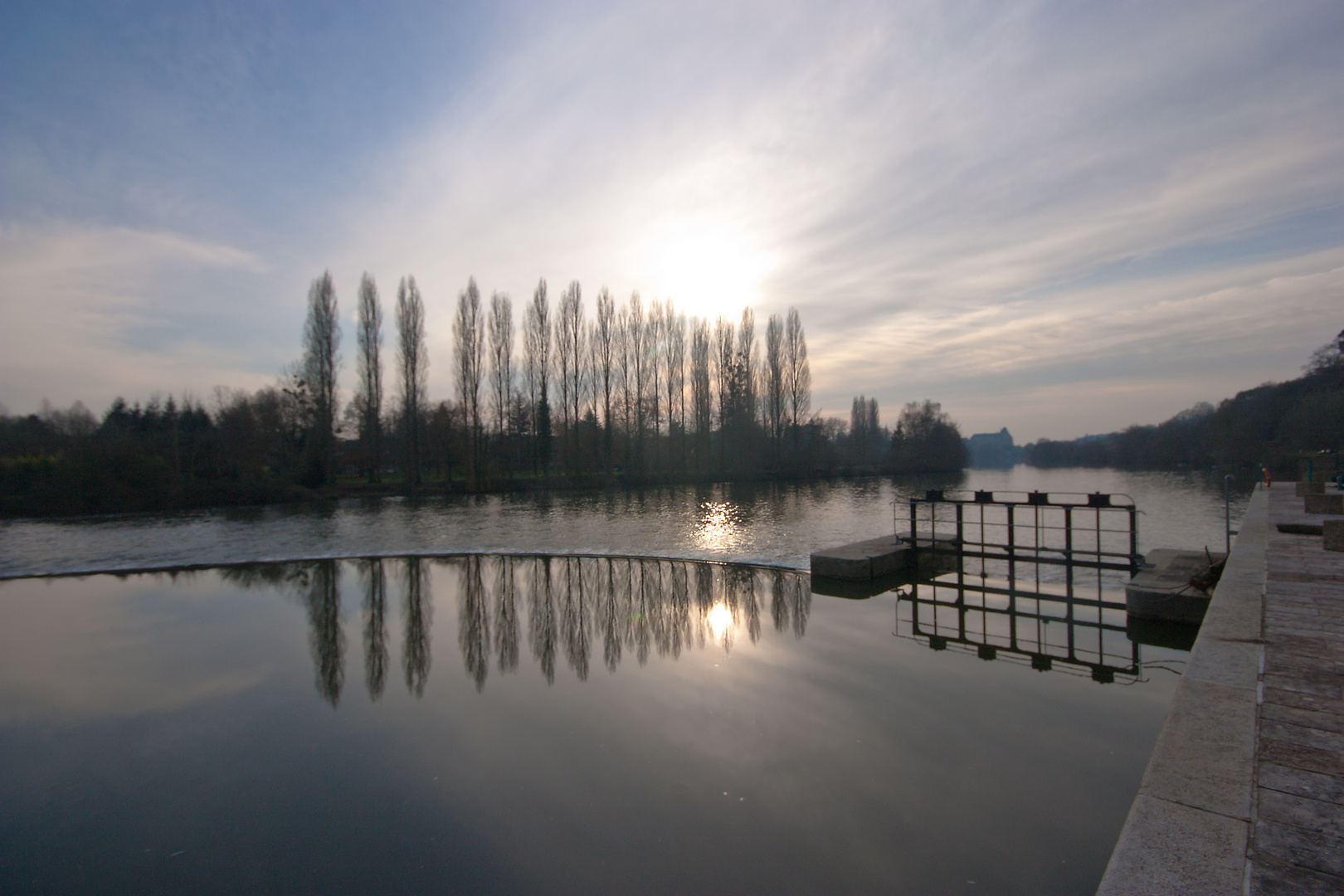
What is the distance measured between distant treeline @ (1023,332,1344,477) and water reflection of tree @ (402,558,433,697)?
118ft

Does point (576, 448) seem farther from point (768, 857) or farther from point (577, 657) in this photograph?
point (768, 857)

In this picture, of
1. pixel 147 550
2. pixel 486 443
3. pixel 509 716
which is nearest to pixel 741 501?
pixel 486 443

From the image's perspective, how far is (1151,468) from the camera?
64.2 m

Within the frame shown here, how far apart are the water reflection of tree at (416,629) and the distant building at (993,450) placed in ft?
302

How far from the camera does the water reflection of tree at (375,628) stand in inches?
300

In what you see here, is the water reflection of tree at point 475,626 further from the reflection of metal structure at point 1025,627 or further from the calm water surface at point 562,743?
the reflection of metal structure at point 1025,627

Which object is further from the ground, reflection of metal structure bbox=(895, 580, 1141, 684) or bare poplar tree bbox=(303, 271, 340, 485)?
bare poplar tree bbox=(303, 271, 340, 485)

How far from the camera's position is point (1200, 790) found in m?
2.85

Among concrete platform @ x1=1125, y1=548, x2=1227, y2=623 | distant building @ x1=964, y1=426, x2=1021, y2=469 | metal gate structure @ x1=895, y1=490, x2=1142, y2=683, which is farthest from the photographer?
distant building @ x1=964, y1=426, x2=1021, y2=469

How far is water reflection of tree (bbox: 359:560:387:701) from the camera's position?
25.0 ft

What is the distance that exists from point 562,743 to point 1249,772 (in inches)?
188

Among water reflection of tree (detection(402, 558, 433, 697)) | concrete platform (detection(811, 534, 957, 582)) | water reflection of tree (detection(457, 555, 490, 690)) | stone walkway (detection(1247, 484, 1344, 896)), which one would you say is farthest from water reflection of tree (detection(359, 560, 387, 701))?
concrete platform (detection(811, 534, 957, 582))

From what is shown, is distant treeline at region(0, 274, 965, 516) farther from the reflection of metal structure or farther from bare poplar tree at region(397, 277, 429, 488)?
the reflection of metal structure

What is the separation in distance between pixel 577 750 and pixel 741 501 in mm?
26712
